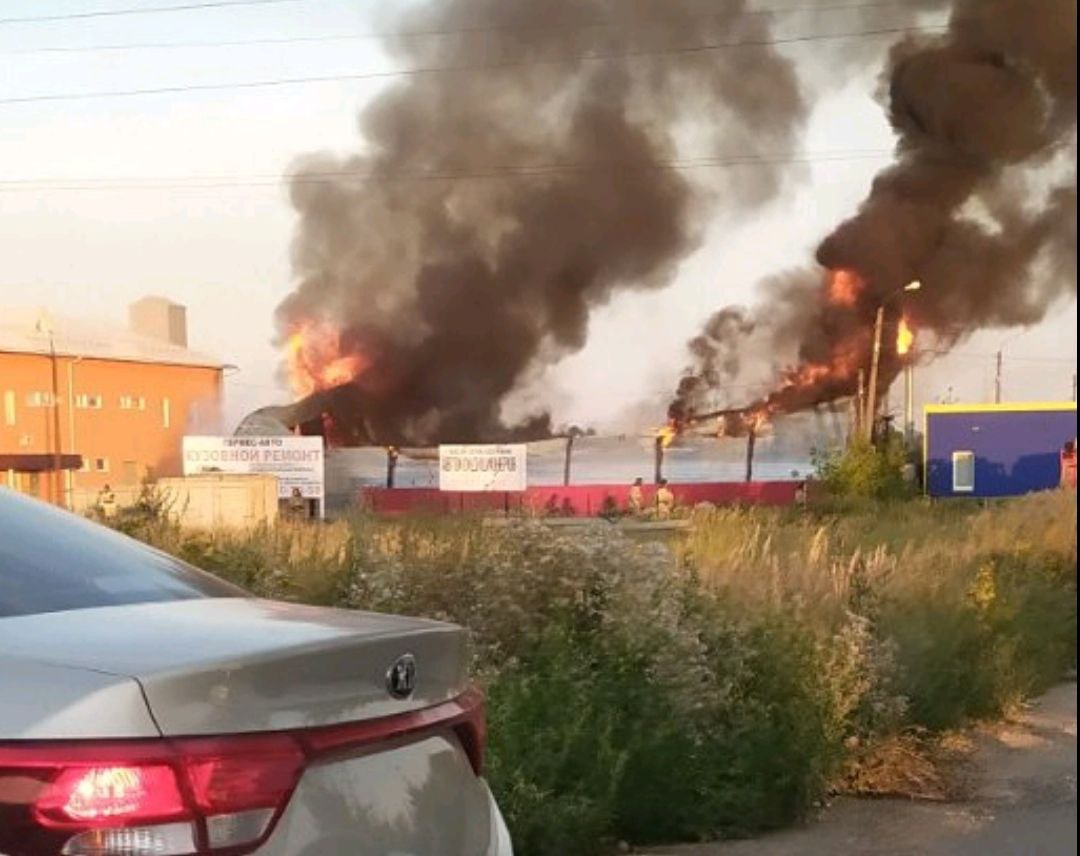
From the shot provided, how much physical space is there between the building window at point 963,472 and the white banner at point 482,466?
28.3 metres

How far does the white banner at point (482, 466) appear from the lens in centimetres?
3294

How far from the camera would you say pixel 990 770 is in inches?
262

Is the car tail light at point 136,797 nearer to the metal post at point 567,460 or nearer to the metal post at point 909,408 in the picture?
the metal post at point 909,408

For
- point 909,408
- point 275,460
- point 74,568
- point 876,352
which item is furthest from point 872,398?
point 275,460

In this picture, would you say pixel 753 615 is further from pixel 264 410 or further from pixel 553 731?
pixel 264 410

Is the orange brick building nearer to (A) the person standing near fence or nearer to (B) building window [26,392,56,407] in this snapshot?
(B) building window [26,392,56,407]

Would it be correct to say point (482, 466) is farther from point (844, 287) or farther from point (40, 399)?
point (40, 399)

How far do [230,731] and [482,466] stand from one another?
31880mm

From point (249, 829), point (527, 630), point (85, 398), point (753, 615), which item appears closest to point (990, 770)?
point (753, 615)

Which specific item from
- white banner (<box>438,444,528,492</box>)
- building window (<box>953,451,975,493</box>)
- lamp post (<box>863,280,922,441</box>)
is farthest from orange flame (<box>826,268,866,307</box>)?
building window (<box>953,451,975,493</box>)

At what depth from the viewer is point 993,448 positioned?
12.5 feet

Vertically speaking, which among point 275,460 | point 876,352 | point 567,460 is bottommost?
point 567,460

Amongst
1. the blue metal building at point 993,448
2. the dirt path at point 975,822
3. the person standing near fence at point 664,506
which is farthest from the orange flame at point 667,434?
the blue metal building at point 993,448

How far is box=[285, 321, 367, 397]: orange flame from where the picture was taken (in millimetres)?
55037
